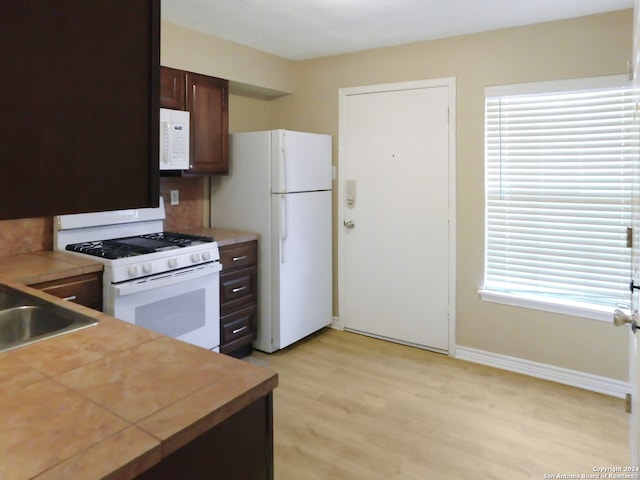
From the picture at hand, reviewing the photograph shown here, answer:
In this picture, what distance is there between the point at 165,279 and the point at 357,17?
205cm

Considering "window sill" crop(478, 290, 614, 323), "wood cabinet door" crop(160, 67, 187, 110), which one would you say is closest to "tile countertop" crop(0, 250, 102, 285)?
"wood cabinet door" crop(160, 67, 187, 110)

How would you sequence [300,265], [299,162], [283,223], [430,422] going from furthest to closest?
[300,265]
[299,162]
[283,223]
[430,422]

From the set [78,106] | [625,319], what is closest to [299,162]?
[625,319]

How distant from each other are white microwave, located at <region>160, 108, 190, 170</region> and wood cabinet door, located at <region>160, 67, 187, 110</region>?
0.20 feet

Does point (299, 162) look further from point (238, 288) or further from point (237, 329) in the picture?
point (237, 329)

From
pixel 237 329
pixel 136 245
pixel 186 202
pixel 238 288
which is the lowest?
pixel 237 329

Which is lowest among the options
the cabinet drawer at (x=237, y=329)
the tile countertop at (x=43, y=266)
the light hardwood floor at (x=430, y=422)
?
the light hardwood floor at (x=430, y=422)

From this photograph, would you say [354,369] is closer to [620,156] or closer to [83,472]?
[620,156]

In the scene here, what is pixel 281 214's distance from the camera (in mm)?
3434

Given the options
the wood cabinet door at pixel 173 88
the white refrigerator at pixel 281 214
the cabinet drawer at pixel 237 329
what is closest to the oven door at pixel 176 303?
the cabinet drawer at pixel 237 329

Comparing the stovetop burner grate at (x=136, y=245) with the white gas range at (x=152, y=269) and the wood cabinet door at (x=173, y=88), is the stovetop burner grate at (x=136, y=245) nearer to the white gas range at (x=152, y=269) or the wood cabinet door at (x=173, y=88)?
the white gas range at (x=152, y=269)

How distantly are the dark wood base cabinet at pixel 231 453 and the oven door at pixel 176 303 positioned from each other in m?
1.63

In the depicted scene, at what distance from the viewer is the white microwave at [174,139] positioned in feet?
9.94

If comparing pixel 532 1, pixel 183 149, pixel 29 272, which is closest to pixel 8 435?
pixel 29 272
